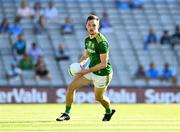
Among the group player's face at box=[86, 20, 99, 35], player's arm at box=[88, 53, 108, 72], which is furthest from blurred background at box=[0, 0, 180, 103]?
player's face at box=[86, 20, 99, 35]

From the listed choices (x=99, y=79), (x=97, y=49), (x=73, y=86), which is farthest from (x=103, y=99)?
(x=97, y=49)

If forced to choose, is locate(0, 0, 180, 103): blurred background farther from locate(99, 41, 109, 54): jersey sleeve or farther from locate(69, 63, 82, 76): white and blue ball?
locate(99, 41, 109, 54): jersey sleeve

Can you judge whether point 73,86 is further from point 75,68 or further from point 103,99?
point 103,99

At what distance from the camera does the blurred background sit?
1272 inches

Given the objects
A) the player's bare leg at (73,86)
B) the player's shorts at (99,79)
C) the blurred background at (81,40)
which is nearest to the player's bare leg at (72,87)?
the player's bare leg at (73,86)

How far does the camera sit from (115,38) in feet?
117

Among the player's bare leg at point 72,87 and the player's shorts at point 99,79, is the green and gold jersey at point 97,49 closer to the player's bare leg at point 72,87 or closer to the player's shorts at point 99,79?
the player's shorts at point 99,79

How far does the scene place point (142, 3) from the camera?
38406 mm

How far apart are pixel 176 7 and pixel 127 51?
4782mm

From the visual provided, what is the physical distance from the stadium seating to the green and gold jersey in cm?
1548

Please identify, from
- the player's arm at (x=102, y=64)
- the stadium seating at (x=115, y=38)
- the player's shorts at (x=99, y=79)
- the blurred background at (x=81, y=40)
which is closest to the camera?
the player's arm at (x=102, y=64)

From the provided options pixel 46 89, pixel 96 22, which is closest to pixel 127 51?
pixel 46 89

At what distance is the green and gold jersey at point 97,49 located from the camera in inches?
646
